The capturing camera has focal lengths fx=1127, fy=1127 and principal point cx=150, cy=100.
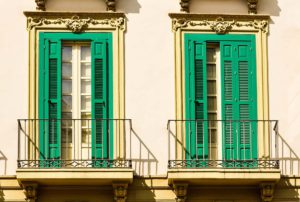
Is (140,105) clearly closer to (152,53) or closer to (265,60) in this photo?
(152,53)

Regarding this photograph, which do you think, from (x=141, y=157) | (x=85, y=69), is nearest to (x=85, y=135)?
(x=141, y=157)

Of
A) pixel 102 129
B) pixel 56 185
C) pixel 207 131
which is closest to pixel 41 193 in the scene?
pixel 56 185

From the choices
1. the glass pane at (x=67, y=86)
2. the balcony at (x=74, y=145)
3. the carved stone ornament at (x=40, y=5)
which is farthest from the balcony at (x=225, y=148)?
the carved stone ornament at (x=40, y=5)

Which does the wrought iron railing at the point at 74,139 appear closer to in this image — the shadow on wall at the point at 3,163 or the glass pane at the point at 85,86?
the shadow on wall at the point at 3,163

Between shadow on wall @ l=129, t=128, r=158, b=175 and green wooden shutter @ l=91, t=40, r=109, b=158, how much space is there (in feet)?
1.70

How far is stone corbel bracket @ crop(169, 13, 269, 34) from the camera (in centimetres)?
2162

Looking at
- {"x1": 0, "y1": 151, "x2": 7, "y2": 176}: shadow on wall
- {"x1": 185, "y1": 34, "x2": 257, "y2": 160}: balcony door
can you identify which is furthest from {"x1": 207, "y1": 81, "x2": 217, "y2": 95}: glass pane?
{"x1": 0, "y1": 151, "x2": 7, "y2": 176}: shadow on wall

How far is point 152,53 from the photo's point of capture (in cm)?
2156

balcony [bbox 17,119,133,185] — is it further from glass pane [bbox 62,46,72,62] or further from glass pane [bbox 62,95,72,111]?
glass pane [bbox 62,46,72,62]

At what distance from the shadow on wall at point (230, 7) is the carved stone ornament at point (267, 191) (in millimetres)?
3452

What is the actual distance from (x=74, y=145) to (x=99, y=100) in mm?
978

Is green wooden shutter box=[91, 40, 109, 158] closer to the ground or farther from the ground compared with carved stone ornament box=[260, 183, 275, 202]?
farther from the ground

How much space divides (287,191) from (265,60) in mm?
2545

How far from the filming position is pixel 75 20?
2148 cm
